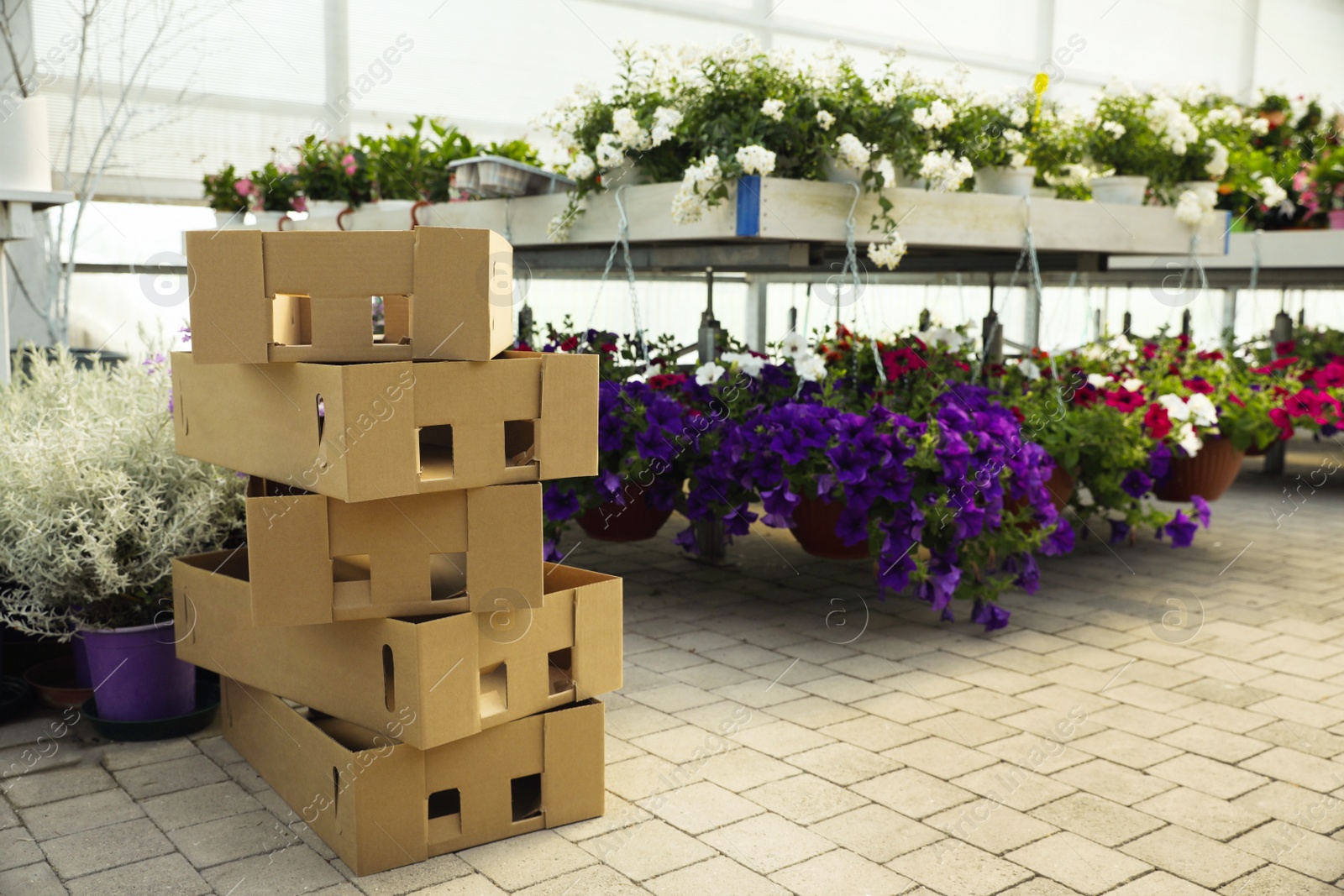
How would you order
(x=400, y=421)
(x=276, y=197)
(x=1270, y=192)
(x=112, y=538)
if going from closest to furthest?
(x=400, y=421) < (x=112, y=538) < (x=1270, y=192) < (x=276, y=197)

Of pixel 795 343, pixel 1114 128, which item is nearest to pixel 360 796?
pixel 795 343

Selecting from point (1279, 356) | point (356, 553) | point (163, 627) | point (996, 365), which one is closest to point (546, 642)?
point (356, 553)

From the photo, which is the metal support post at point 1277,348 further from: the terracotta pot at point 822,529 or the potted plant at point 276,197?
Answer: the potted plant at point 276,197

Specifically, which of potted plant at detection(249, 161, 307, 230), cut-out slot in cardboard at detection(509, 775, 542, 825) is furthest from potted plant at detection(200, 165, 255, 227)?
cut-out slot in cardboard at detection(509, 775, 542, 825)

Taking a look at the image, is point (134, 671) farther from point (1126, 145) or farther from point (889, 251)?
point (1126, 145)

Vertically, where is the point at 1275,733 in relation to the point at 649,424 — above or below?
below

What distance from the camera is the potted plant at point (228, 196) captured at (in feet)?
16.8

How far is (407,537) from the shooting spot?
75.0 inches

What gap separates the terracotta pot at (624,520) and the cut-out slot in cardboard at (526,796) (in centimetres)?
129

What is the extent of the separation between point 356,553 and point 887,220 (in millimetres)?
2069

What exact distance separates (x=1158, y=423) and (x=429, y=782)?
2862 mm

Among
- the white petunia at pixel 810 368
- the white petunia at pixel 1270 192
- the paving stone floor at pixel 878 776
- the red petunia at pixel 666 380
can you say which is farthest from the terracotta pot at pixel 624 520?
the white petunia at pixel 1270 192

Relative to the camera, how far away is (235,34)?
6426 millimetres

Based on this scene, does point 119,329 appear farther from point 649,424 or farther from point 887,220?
point 887,220
